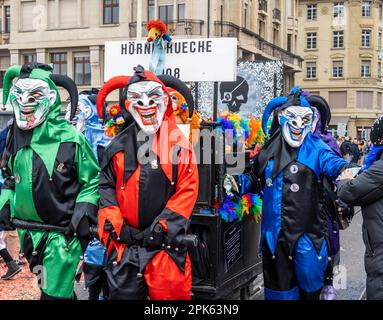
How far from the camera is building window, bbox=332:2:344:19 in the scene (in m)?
Result: 51.5

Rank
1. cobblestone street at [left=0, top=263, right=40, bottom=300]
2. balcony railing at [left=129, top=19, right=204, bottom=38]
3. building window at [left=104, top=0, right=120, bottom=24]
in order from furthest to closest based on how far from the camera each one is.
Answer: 1. building window at [left=104, top=0, right=120, bottom=24]
2. balcony railing at [left=129, top=19, right=204, bottom=38]
3. cobblestone street at [left=0, top=263, right=40, bottom=300]

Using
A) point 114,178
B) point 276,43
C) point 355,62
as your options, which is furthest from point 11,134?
point 355,62

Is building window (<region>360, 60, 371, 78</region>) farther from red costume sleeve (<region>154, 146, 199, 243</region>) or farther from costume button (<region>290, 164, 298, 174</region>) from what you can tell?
red costume sleeve (<region>154, 146, 199, 243</region>)

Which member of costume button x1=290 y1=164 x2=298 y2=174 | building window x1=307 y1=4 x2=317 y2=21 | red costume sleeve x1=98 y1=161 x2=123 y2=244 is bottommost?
red costume sleeve x1=98 y1=161 x2=123 y2=244

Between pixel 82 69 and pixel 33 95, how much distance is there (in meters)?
29.4

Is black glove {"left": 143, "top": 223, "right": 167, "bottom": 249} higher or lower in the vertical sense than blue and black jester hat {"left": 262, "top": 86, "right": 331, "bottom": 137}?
lower

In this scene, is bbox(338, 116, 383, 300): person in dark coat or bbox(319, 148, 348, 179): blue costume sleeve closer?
bbox(338, 116, 383, 300): person in dark coat

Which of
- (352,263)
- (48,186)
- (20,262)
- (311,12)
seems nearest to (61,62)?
(20,262)

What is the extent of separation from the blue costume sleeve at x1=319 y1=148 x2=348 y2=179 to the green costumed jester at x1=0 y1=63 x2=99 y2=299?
167 cm

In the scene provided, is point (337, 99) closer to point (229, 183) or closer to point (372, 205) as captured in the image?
point (229, 183)

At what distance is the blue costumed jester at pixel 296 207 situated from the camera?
407 centimetres

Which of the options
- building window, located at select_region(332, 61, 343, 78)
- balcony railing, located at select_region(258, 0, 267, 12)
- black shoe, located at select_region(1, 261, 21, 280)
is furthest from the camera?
A: building window, located at select_region(332, 61, 343, 78)

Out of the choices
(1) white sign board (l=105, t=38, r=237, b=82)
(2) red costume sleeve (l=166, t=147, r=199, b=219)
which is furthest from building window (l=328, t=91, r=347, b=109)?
(2) red costume sleeve (l=166, t=147, r=199, b=219)

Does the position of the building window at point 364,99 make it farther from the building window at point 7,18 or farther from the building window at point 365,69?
the building window at point 7,18
